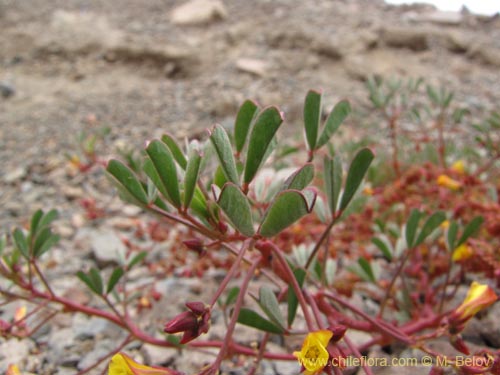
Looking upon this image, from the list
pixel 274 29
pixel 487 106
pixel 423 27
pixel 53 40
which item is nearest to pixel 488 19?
pixel 423 27

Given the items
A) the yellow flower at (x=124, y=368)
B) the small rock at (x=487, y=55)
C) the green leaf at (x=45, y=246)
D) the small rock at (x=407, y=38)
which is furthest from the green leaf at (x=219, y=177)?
the small rock at (x=487, y=55)

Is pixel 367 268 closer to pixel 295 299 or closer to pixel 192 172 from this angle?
pixel 295 299

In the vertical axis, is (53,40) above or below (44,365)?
above

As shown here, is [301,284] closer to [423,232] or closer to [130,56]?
[423,232]

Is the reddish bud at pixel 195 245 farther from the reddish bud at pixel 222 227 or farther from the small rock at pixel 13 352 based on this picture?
the small rock at pixel 13 352

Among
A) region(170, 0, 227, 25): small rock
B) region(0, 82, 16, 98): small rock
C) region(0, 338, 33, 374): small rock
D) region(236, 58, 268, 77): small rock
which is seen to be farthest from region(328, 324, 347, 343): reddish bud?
region(170, 0, 227, 25): small rock

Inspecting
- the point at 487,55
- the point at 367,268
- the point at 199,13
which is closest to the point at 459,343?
the point at 367,268
